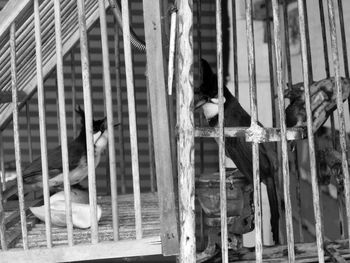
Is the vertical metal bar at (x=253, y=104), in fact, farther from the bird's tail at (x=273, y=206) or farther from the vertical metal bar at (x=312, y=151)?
the bird's tail at (x=273, y=206)

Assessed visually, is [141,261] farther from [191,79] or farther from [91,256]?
[191,79]

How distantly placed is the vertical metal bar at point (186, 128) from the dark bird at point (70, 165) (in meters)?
0.94

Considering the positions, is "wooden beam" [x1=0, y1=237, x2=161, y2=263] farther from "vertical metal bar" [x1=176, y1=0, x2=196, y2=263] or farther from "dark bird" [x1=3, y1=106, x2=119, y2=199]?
"dark bird" [x1=3, y1=106, x2=119, y2=199]

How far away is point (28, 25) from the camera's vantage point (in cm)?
250

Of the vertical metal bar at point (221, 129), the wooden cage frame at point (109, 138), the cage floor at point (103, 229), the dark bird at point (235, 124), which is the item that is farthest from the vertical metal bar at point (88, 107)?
the dark bird at point (235, 124)

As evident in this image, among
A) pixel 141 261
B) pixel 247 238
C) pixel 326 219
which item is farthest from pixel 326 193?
pixel 141 261

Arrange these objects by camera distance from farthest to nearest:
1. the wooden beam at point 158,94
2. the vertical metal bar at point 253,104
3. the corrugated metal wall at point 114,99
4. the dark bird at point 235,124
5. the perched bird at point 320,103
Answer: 1. the corrugated metal wall at point 114,99
2. the dark bird at point 235,124
3. the perched bird at point 320,103
4. the wooden beam at point 158,94
5. the vertical metal bar at point 253,104

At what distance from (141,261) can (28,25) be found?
1.71m

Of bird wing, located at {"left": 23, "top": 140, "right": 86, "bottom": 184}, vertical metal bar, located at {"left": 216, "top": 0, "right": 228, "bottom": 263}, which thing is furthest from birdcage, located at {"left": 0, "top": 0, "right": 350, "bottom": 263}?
bird wing, located at {"left": 23, "top": 140, "right": 86, "bottom": 184}

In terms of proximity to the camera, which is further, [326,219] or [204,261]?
[326,219]

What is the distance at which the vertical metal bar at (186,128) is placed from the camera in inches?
81.1

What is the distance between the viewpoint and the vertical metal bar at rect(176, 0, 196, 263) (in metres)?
2.06

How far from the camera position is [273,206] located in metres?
2.73

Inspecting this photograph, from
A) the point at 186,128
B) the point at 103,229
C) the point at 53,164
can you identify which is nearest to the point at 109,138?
the point at 186,128
